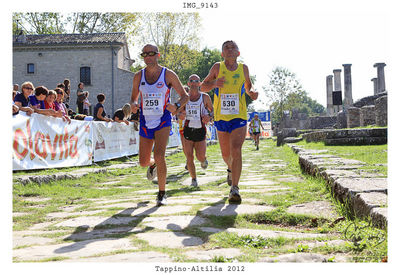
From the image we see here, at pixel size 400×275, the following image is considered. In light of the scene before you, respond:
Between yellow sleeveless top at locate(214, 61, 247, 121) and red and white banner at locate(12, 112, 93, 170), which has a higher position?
yellow sleeveless top at locate(214, 61, 247, 121)

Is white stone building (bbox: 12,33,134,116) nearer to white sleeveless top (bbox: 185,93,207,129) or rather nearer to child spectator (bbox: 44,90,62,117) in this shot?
child spectator (bbox: 44,90,62,117)

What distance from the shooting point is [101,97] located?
11.6 m

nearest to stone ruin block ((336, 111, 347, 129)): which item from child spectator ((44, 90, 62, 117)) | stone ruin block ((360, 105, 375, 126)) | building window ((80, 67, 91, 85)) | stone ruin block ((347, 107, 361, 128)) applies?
stone ruin block ((347, 107, 361, 128))

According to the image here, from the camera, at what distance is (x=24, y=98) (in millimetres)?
7867

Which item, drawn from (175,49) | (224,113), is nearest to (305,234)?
(224,113)

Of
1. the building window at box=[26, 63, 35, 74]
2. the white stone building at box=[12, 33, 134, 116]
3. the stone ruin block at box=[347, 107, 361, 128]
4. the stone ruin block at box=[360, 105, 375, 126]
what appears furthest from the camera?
the building window at box=[26, 63, 35, 74]

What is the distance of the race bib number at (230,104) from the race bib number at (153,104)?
82cm

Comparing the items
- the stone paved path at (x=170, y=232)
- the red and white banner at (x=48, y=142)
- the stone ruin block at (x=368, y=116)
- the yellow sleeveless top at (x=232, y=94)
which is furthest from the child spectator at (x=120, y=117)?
the stone ruin block at (x=368, y=116)

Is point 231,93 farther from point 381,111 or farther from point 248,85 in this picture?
point 381,111

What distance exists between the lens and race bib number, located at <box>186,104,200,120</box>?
7014 millimetres

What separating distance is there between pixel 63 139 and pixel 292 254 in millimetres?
7242

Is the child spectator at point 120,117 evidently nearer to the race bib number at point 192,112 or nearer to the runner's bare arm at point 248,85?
the race bib number at point 192,112

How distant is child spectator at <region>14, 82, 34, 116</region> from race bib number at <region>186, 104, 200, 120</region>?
2.96 meters

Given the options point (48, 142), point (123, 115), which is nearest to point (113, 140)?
point (123, 115)
